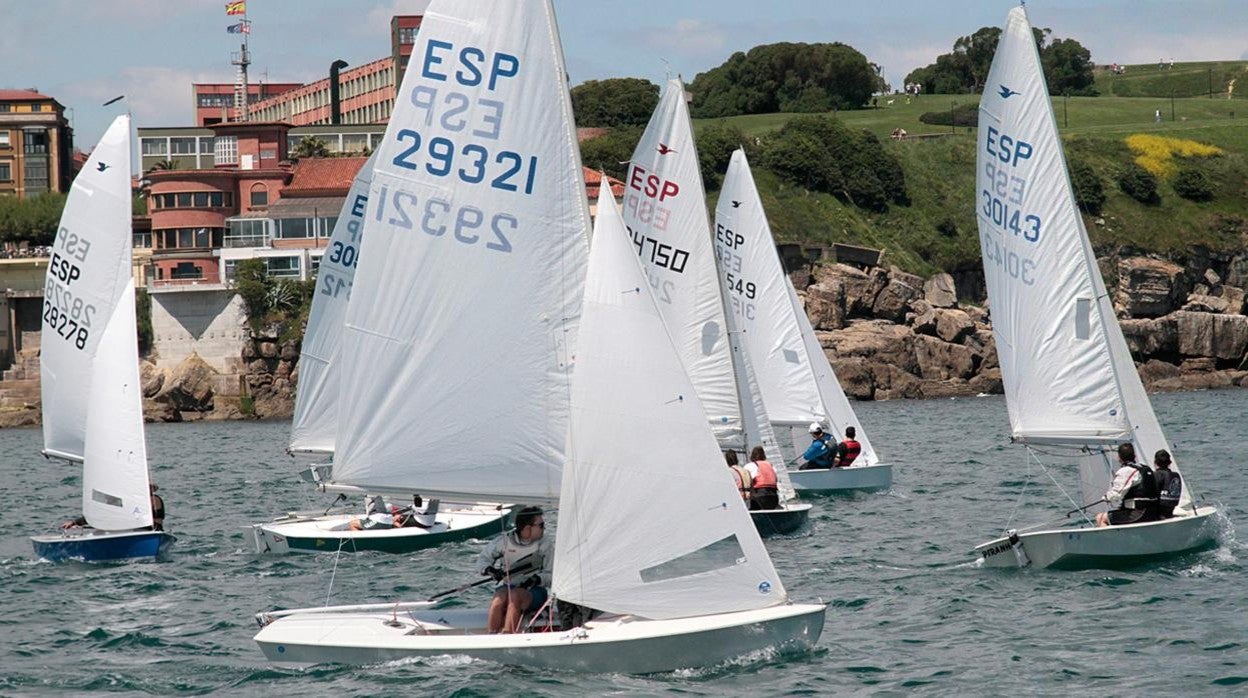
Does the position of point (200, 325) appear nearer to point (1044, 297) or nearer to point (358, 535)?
point (358, 535)

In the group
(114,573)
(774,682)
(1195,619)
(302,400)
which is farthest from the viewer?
(302,400)

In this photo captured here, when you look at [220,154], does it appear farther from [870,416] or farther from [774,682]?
[774,682]

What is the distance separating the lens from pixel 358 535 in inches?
957

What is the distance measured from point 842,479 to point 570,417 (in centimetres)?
1761

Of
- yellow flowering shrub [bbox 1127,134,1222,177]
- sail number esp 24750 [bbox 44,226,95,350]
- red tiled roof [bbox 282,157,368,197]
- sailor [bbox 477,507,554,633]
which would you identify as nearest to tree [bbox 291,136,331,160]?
red tiled roof [bbox 282,157,368,197]

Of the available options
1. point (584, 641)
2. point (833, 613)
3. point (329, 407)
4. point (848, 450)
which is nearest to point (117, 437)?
point (329, 407)

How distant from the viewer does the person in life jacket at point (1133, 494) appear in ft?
64.9

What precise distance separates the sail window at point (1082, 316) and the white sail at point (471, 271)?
30.2ft

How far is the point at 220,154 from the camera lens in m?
92.8

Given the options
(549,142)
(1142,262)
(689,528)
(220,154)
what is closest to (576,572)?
(689,528)

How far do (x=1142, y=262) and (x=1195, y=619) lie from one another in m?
69.4

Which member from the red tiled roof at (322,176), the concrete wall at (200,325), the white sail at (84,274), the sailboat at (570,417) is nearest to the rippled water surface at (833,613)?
the sailboat at (570,417)

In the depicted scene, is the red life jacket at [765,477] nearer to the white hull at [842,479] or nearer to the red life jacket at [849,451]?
the white hull at [842,479]

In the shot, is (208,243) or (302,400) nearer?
(302,400)
